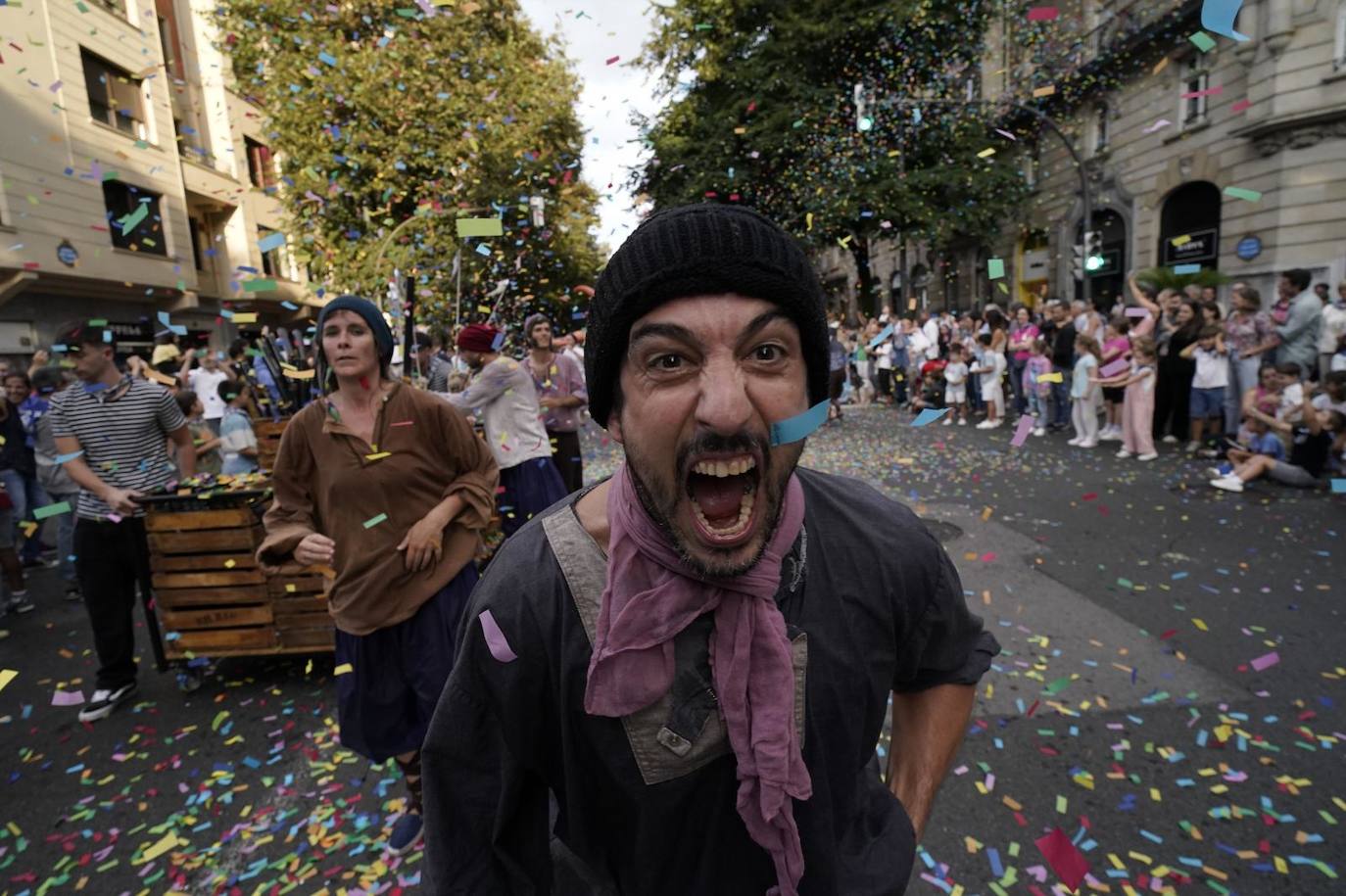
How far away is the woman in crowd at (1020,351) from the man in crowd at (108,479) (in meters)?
12.5

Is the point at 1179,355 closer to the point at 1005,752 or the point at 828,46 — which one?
the point at 1005,752

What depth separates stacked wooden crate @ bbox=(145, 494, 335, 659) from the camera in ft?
14.9

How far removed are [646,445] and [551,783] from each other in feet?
2.17

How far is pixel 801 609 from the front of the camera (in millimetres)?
1316

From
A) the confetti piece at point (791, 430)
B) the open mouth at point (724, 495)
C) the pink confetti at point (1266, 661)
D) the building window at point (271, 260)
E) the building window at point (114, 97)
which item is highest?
the building window at point (114, 97)

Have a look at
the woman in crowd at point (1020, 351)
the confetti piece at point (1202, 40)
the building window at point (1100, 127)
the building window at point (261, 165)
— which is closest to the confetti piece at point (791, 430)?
the confetti piece at point (1202, 40)

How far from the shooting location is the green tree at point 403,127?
1892cm

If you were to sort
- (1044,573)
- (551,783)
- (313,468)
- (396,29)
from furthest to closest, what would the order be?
(396,29) → (1044,573) → (313,468) → (551,783)

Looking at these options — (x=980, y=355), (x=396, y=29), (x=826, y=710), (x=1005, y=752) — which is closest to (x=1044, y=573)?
(x=1005, y=752)

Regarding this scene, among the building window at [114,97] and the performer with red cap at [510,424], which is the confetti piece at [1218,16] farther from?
the building window at [114,97]

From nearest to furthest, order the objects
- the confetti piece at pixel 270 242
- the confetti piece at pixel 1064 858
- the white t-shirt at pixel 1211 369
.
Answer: the confetti piece at pixel 1064 858 → the confetti piece at pixel 270 242 → the white t-shirt at pixel 1211 369

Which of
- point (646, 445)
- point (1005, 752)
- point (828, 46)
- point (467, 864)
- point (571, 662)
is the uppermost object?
point (828, 46)

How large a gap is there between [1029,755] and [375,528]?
3.08 metres

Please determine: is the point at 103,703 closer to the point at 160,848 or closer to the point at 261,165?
the point at 160,848
